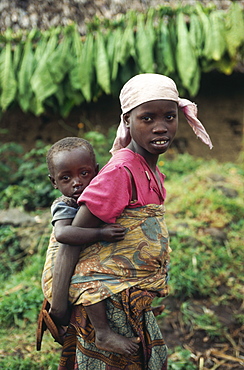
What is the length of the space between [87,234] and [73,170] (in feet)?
0.92

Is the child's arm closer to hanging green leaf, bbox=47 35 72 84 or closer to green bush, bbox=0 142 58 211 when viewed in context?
green bush, bbox=0 142 58 211

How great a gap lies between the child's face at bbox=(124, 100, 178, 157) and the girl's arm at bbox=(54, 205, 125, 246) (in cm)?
35

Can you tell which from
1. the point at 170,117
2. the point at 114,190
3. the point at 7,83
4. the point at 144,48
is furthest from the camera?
the point at 7,83

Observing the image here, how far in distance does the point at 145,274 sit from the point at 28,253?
232cm

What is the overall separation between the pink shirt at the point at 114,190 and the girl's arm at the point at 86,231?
4 centimetres

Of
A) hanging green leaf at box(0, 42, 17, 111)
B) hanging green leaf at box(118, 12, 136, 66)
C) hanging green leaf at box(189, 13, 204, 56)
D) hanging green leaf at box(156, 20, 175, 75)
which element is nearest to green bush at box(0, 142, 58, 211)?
hanging green leaf at box(0, 42, 17, 111)

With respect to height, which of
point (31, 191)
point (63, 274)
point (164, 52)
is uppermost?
point (164, 52)

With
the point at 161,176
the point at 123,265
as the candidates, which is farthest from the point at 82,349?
the point at 161,176

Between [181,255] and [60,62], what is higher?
[60,62]

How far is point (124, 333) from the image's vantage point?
5.66 feet

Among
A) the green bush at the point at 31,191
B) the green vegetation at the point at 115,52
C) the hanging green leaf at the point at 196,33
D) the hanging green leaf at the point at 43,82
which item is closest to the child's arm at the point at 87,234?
the green bush at the point at 31,191

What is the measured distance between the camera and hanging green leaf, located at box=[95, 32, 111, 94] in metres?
4.89

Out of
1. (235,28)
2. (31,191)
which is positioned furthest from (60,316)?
(235,28)

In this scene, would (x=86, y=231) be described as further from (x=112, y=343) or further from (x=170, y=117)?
(x=170, y=117)
